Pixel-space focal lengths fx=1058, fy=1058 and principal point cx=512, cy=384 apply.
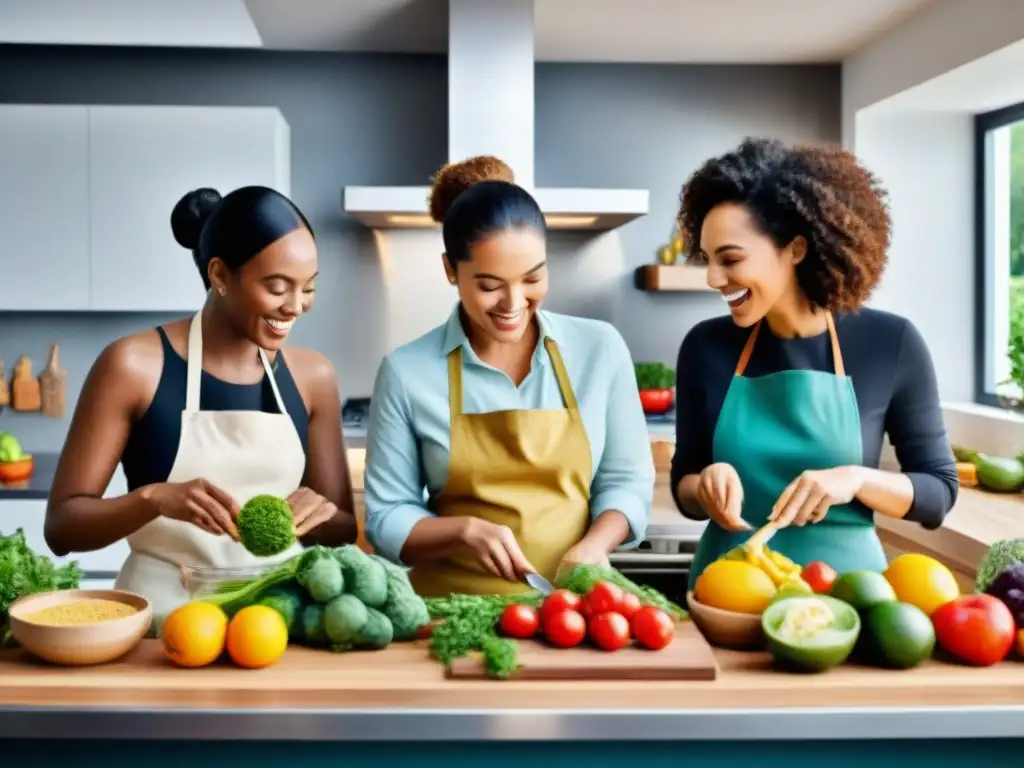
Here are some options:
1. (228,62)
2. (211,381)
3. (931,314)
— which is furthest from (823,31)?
(211,381)

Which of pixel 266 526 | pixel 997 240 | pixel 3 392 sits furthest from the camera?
pixel 3 392

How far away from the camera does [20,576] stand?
4.97 feet

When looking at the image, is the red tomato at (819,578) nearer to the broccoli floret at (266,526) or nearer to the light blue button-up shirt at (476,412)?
the light blue button-up shirt at (476,412)

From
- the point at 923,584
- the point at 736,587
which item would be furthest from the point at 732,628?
the point at 923,584

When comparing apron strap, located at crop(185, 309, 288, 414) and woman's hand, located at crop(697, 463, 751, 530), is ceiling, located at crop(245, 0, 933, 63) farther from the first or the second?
woman's hand, located at crop(697, 463, 751, 530)

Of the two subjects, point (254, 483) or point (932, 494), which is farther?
point (254, 483)

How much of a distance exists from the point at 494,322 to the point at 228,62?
11.2ft

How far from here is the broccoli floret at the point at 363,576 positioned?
1.40 m

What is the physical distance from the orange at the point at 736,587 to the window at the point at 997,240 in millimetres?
3200

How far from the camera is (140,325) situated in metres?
4.57

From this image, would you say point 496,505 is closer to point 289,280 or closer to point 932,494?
point 289,280

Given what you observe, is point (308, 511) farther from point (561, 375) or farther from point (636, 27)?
point (636, 27)

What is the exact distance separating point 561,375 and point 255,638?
2.46 feet

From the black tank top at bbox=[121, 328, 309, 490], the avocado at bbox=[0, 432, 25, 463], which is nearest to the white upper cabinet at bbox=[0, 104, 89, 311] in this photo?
the avocado at bbox=[0, 432, 25, 463]
